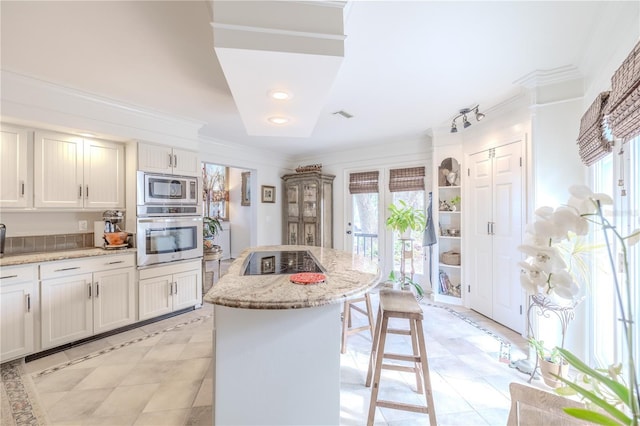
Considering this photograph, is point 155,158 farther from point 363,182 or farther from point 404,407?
point 404,407

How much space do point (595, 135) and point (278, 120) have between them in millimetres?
2215

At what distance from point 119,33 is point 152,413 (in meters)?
2.50

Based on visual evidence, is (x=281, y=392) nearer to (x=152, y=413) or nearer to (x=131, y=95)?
(x=152, y=413)

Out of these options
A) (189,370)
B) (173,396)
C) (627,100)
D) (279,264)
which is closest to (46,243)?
(189,370)

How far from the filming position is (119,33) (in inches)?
69.7

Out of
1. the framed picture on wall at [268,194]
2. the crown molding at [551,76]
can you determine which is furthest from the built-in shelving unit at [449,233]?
the framed picture on wall at [268,194]

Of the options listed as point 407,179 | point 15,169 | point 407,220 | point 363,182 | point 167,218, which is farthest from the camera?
point 363,182

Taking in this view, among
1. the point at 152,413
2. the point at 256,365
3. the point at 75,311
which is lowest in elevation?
the point at 152,413

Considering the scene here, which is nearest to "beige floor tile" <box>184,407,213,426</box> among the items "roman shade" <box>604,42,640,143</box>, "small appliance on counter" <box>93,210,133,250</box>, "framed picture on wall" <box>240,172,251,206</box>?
"small appliance on counter" <box>93,210,133,250</box>

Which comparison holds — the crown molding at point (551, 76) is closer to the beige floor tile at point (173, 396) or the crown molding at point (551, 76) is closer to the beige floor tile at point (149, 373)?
the beige floor tile at point (173, 396)

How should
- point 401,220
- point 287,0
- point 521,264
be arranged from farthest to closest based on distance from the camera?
point 401,220 < point 287,0 < point 521,264

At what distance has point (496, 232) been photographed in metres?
3.12

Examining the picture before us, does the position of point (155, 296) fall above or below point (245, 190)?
below

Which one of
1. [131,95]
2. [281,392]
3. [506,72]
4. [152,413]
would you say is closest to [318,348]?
[281,392]
